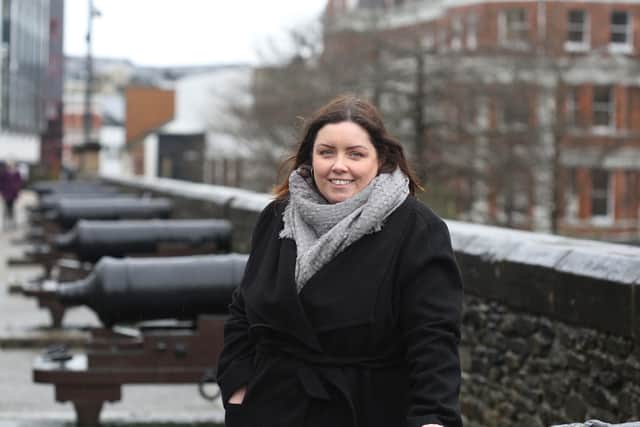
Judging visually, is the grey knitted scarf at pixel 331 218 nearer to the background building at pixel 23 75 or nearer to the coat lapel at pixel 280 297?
the coat lapel at pixel 280 297

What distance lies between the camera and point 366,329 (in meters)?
3.71

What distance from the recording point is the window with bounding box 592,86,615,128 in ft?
179

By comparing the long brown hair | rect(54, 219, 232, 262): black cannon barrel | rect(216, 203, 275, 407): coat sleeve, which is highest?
the long brown hair

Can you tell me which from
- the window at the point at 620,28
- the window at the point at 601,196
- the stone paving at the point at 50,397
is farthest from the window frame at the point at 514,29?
the stone paving at the point at 50,397

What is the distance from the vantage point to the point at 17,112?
95.3 metres

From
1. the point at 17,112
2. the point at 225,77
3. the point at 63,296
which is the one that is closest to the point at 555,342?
the point at 63,296

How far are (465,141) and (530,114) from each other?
254 centimetres

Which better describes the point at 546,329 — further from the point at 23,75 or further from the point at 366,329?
the point at 23,75

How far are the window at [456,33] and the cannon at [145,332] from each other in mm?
36977

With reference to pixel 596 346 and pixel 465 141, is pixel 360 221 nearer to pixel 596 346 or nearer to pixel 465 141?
pixel 596 346

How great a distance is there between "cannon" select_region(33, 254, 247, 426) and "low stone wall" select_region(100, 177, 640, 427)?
1514 millimetres

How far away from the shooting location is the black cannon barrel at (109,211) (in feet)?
62.3

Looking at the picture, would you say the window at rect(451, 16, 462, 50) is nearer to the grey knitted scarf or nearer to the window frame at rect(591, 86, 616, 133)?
the window frame at rect(591, 86, 616, 133)

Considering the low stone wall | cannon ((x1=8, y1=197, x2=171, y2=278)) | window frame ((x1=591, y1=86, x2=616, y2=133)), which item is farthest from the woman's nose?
window frame ((x1=591, y1=86, x2=616, y2=133))
